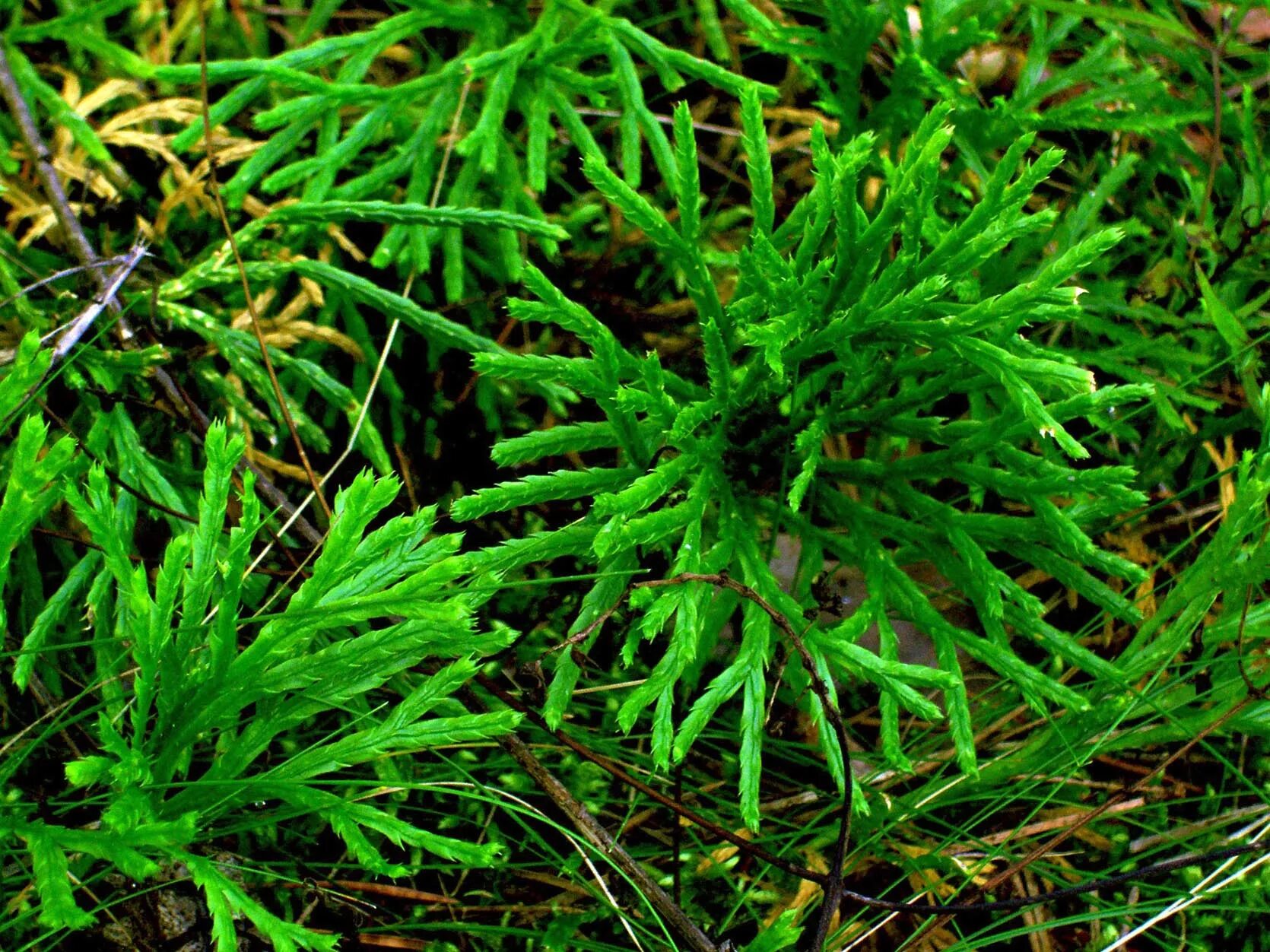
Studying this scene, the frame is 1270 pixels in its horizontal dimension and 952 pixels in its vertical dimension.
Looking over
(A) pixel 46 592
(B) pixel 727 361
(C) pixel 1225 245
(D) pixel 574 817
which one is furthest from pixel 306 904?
(C) pixel 1225 245

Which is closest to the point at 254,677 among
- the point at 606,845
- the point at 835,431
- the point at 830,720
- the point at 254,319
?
the point at 606,845

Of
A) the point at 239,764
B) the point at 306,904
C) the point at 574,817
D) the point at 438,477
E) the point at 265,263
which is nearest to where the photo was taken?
the point at 239,764

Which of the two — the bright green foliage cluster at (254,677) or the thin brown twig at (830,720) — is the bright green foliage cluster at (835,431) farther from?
the bright green foliage cluster at (254,677)

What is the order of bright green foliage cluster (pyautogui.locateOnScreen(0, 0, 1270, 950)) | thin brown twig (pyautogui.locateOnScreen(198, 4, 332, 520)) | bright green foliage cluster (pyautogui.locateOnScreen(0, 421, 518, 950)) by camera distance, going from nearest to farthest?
bright green foliage cluster (pyautogui.locateOnScreen(0, 421, 518, 950)) < bright green foliage cluster (pyautogui.locateOnScreen(0, 0, 1270, 950)) < thin brown twig (pyautogui.locateOnScreen(198, 4, 332, 520))

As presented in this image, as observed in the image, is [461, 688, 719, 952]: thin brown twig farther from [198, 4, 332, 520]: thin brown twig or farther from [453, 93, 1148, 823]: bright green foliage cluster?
[198, 4, 332, 520]: thin brown twig

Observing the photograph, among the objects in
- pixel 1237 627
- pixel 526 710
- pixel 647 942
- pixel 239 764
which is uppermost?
pixel 239 764

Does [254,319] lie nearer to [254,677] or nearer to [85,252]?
[85,252]

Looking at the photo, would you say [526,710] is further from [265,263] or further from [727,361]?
[265,263]

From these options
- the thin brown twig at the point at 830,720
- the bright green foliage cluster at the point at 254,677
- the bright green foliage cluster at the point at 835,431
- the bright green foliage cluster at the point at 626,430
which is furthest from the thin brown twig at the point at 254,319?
the thin brown twig at the point at 830,720

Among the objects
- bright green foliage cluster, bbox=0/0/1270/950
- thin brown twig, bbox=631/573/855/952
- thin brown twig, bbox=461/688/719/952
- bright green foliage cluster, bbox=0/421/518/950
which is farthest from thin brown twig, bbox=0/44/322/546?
thin brown twig, bbox=631/573/855/952
